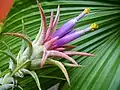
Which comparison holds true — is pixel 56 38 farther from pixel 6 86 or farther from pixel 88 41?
pixel 88 41

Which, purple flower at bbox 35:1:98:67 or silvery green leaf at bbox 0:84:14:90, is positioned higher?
purple flower at bbox 35:1:98:67

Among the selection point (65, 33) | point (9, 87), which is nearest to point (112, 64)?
point (65, 33)

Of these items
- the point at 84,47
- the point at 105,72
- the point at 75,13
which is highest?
the point at 75,13

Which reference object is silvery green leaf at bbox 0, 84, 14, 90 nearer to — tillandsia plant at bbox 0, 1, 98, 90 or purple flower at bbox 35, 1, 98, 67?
tillandsia plant at bbox 0, 1, 98, 90

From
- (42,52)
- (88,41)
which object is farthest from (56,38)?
(88,41)

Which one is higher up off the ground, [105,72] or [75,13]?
[75,13]

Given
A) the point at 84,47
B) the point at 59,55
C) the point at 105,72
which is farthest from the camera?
the point at 84,47

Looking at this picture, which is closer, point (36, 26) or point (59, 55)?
point (59, 55)

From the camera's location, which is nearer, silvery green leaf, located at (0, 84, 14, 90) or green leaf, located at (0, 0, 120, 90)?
silvery green leaf, located at (0, 84, 14, 90)

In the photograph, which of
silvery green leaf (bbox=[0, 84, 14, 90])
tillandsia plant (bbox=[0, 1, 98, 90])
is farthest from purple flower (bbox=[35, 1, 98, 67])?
silvery green leaf (bbox=[0, 84, 14, 90])

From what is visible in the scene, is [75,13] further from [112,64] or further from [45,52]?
Answer: [45,52]

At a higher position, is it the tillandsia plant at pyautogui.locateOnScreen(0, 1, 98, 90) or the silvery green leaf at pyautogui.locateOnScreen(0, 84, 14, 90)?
the tillandsia plant at pyautogui.locateOnScreen(0, 1, 98, 90)
